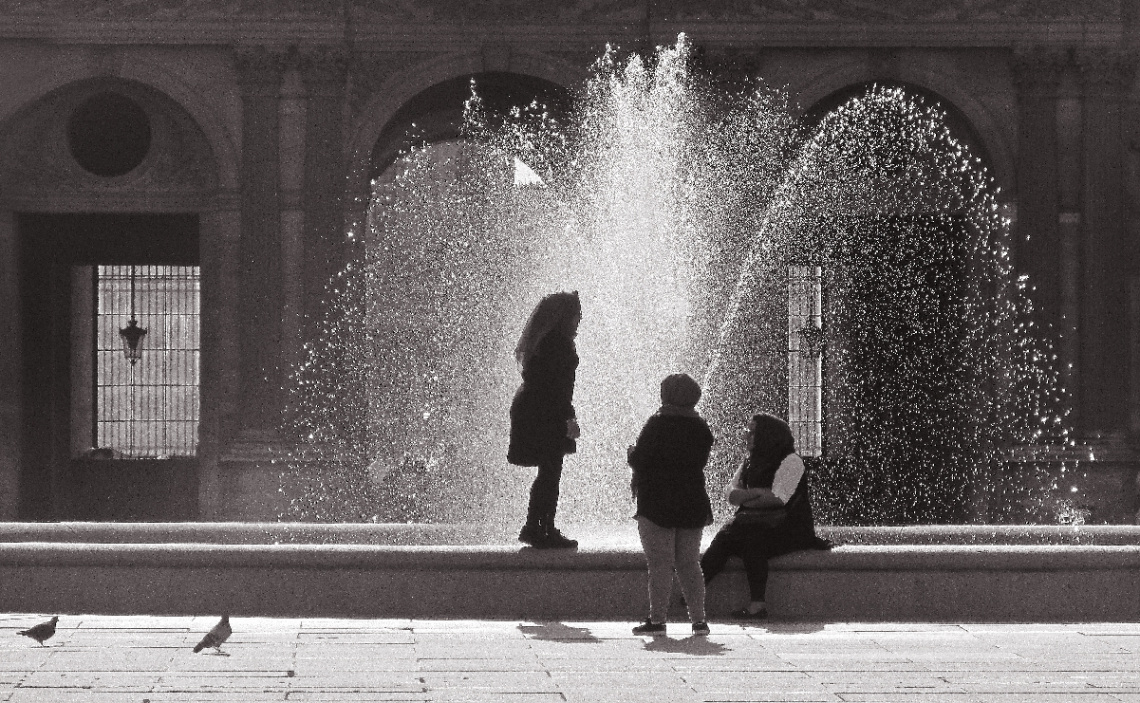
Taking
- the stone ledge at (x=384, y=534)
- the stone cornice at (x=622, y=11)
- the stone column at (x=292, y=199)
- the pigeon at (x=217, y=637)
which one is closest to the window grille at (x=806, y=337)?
the stone cornice at (x=622, y=11)

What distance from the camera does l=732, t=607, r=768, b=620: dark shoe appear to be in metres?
11.4

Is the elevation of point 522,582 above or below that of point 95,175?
below

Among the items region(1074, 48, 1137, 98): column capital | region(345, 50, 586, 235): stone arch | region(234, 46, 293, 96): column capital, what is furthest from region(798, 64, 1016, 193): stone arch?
region(234, 46, 293, 96): column capital

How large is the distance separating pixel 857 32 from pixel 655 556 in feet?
48.1

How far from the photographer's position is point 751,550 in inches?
446

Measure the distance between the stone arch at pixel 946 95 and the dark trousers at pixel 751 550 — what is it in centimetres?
1362

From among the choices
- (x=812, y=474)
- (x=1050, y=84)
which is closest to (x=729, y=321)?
(x=812, y=474)

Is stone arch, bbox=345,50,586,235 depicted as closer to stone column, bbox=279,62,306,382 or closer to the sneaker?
stone column, bbox=279,62,306,382

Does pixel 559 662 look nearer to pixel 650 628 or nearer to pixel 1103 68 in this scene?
pixel 650 628

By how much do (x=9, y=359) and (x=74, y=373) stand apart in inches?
92.4

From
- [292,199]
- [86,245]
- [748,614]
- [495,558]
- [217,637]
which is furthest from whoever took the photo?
[86,245]

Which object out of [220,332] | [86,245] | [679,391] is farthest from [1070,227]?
[679,391]

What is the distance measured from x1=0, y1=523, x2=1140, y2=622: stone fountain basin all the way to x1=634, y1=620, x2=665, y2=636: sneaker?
524mm

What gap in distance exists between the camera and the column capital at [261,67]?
24469mm
